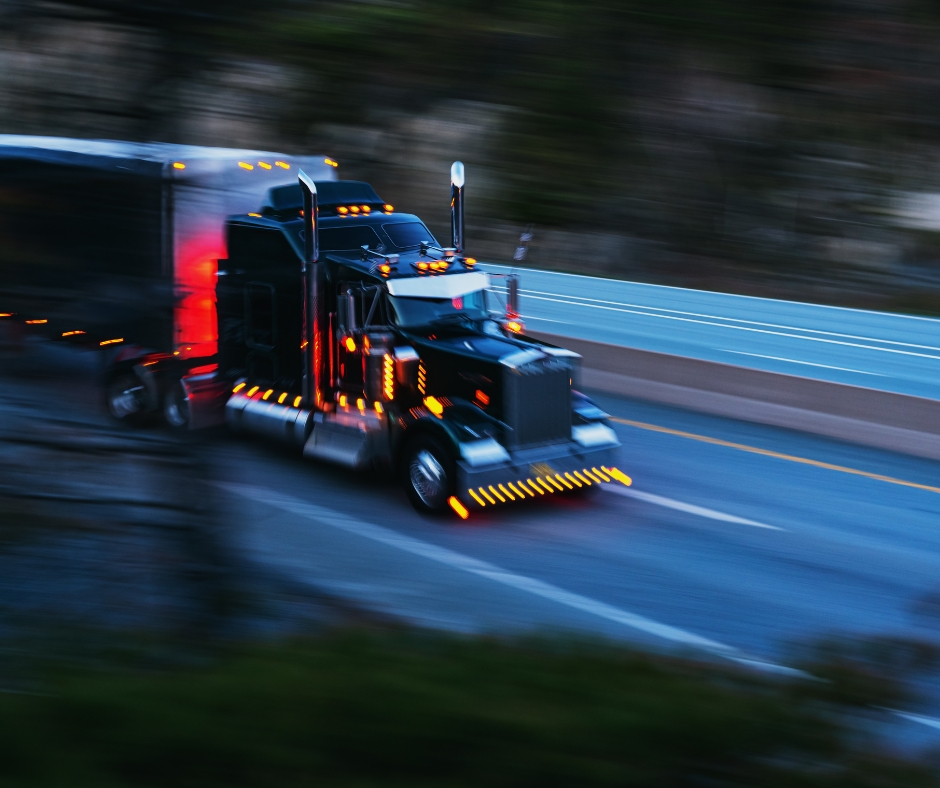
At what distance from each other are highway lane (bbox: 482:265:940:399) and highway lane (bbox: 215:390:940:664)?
17.1 ft

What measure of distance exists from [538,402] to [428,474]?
1.18m

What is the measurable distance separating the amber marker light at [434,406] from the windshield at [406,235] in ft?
6.25

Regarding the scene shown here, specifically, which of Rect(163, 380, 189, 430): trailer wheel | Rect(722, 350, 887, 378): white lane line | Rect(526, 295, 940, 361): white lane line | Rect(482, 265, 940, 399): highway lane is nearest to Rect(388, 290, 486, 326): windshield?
Rect(163, 380, 189, 430): trailer wheel

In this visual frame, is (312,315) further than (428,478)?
Yes

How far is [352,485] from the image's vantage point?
10750 mm

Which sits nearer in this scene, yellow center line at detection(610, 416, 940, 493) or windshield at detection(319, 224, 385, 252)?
windshield at detection(319, 224, 385, 252)

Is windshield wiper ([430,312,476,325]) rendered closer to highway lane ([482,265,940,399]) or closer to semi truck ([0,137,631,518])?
semi truck ([0,137,631,518])

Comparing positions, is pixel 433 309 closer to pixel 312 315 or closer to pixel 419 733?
pixel 312 315

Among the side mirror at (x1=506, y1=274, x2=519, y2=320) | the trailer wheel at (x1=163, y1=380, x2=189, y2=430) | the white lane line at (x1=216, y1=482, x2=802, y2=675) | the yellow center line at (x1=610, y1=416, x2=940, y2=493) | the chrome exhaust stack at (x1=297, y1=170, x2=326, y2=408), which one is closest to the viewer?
the trailer wheel at (x1=163, y1=380, x2=189, y2=430)

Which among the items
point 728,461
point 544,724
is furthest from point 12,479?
point 728,461

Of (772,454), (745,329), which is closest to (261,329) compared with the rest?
(772,454)

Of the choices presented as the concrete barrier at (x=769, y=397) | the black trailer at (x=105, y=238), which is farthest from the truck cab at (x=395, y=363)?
the black trailer at (x=105, y=238)

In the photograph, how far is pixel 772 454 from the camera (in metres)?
12.1

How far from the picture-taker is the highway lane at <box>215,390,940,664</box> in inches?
302
